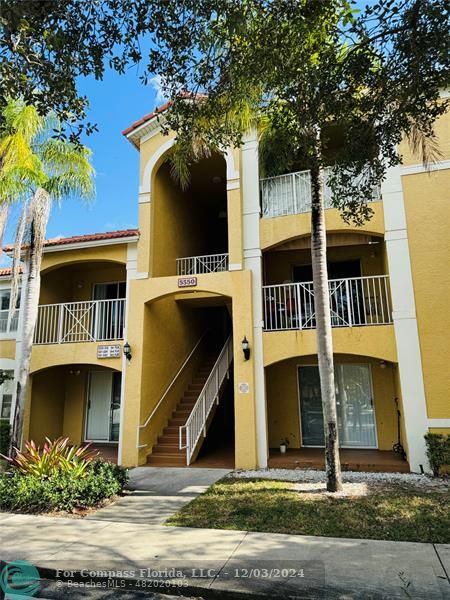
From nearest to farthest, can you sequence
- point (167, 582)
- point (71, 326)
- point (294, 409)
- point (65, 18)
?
point (167, 582) < point (65, 18) < point (294, 409) < point (71, 326)

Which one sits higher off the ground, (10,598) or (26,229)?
(26,229)

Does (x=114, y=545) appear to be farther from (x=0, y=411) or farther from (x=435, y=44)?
(x=0, y=411)

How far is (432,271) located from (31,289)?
1056 cm

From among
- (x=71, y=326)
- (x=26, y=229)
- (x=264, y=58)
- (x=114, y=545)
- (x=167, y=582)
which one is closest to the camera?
(x=167, y=582)

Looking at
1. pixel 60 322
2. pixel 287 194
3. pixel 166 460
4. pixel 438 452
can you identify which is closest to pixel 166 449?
pixel 166 460

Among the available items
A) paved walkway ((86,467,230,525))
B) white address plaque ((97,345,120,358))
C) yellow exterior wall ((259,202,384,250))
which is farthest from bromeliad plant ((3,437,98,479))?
yellow exterior wall ((259,202,384,250))

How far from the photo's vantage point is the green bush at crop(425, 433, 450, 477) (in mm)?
8727

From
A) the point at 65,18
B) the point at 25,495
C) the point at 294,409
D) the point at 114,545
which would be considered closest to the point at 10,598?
the point at 114,545

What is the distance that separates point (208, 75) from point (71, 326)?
9.52m

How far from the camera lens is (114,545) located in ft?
17.7

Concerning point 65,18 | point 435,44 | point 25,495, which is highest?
point 65,18

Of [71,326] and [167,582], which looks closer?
[167,582]

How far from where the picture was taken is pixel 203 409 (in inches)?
446

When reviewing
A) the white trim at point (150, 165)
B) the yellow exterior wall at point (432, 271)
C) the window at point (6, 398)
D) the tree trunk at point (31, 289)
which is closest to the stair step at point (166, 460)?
the tree trunk at point (31, 289)
